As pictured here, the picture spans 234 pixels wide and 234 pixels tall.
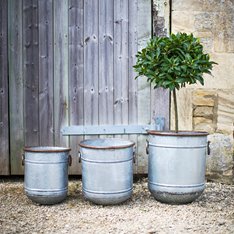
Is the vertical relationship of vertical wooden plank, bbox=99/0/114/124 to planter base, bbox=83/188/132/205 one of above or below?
above

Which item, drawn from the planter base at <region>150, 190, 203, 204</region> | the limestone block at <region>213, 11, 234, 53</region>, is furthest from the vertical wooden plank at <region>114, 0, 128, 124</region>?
the planter base at <region>150, 190, 203, 204</region>

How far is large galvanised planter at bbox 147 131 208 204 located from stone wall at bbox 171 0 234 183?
63 centimetres

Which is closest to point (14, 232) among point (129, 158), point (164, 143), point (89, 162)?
point (89, 162)

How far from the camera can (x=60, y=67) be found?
14.1ft

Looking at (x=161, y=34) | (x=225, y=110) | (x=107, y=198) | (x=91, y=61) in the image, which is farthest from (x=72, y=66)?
(x=225, y=110)

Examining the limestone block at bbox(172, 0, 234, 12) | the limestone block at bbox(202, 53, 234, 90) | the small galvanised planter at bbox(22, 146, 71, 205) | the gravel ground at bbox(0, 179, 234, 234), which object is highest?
the limestone block at bbox(172, 0, 234, 12)

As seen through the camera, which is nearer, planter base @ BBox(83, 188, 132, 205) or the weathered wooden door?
planter base @ BBox(83, 188, 132, 205)

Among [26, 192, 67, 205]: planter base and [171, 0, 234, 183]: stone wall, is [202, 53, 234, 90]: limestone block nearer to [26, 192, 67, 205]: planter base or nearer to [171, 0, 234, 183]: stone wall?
[171, 0, 234, 183]: stone wall

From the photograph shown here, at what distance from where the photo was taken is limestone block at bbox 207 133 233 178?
13.9 feet

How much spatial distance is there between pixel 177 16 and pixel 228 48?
22.4 inches

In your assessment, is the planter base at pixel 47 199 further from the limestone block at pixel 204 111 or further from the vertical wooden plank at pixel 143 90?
the limestone block at pixel 204 111

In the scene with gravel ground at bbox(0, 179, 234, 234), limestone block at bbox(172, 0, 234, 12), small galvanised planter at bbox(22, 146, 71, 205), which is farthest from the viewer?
limestone block at bbox(172, 0, 234, 12)

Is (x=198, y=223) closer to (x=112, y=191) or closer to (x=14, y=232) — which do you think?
(x=112, y=191)

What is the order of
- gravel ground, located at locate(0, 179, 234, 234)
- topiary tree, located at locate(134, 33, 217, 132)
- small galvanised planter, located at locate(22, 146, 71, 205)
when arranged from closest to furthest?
gravel ground, located at locate(0, 179, 234, 234)
topiary tree, located at locate(134, 33, 217, 132)
small galvanised planter, located at locate(22, 146, 71, 205)
